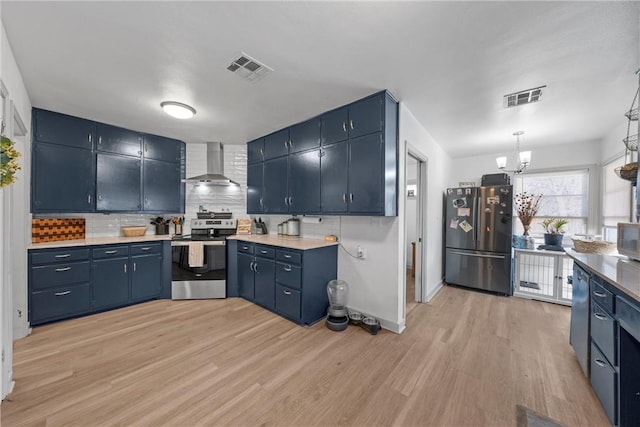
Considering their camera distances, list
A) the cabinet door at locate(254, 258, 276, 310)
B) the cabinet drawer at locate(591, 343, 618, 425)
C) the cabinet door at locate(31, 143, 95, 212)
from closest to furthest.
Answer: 1. the cabinet drawer at locate(591, 343, 618, 425)
2. the cabinet door at locate(31, 143, 95, 212)
3. the cabinet door at locate(254, 258, 276, 310)

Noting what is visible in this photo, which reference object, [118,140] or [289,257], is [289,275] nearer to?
[289,257]

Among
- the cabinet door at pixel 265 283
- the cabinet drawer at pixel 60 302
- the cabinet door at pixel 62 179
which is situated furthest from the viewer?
the cabinet door at pixel 265 283

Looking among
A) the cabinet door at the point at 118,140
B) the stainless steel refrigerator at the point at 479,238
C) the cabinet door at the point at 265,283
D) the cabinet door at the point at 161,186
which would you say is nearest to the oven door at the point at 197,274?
the cabinet door at the point at 265,283

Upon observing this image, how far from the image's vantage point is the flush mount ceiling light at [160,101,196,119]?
2.64 meters

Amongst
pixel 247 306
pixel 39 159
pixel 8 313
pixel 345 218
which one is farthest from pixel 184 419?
pixel 39 159

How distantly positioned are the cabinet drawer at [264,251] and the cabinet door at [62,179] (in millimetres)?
2275

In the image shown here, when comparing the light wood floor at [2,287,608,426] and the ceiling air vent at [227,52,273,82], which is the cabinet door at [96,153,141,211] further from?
the ceiling air vent at [227,52,273,82]

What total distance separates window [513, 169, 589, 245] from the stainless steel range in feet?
17.1

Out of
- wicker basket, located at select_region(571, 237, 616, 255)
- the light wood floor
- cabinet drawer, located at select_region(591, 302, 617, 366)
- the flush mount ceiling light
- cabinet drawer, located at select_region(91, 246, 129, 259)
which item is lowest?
the light wood floor

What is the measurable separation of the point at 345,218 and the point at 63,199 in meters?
3.56

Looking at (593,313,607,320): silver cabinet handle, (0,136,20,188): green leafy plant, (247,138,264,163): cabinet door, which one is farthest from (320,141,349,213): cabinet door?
(0,136,20,188): green leafy plant

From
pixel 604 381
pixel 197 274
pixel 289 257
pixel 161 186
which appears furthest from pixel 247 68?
pixel 604 381

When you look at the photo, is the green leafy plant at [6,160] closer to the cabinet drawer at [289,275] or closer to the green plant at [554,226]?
the cabinet drawer at [289,275]

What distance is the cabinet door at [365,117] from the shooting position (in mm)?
2449
